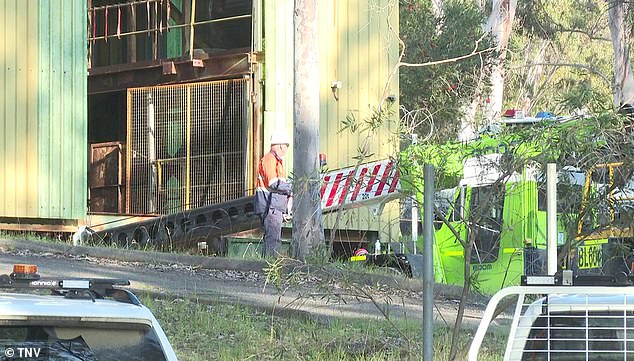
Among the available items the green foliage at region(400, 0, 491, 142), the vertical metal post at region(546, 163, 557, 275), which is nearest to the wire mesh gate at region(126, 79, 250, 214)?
the green foliage at region(400, 0, 491, 142)

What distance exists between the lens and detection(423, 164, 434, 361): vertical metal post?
5.84 meters

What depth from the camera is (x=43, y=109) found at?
1830 cm

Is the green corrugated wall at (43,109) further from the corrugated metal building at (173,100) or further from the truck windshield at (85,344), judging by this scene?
the truck windshield at (85,344)

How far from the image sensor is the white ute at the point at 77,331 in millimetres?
4629

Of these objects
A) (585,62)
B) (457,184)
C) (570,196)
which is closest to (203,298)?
(457,184)

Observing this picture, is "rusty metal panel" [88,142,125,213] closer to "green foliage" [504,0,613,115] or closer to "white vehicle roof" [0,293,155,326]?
"green foliage" [504,0,613,115]

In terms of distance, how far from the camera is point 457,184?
9.54m

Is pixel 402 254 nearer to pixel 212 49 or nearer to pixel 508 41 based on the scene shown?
pixel 212 49

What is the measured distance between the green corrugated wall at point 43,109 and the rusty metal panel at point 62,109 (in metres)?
0.02

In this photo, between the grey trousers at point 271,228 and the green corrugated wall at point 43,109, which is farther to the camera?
the green corrugated wall at point 43,109

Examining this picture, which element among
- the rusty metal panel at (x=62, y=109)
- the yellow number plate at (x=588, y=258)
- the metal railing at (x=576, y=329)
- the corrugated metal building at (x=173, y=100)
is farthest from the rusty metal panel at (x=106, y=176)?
the metal railing at (x=576, y=329)

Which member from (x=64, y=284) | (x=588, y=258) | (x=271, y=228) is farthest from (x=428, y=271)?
(x=271, y=228)

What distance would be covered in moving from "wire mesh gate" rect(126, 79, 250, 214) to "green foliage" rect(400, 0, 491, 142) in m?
11.6

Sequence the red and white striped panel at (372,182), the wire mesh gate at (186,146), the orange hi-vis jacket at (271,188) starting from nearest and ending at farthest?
the red and white striped panel at (372,182)
the orange hi-vis jacket at (271,188)
the wire mesh gate at (186,146)
